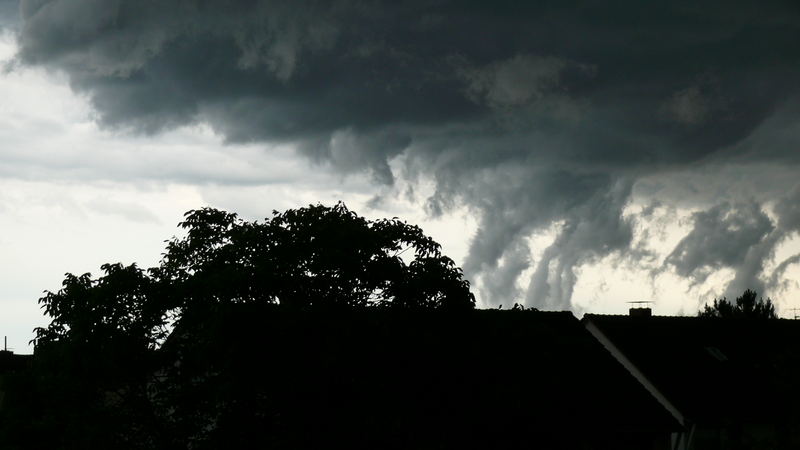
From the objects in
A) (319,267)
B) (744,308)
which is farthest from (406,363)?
(744,308)

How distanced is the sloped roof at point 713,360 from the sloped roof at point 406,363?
50.0ft

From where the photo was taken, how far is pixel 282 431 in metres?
22.1

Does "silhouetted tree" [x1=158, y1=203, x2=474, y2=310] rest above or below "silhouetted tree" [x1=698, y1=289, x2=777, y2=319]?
below

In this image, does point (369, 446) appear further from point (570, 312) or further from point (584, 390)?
point (570, 312)

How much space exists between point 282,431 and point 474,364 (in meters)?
5.17

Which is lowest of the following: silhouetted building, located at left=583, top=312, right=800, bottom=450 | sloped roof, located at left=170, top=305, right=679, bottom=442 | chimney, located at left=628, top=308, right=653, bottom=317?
sloped roof, located at left=170, top=305, right=679, bottom=442

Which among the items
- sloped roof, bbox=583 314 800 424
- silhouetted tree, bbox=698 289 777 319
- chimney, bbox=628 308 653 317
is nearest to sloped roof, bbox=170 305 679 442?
sloped roof, bbox=583 314 800 424

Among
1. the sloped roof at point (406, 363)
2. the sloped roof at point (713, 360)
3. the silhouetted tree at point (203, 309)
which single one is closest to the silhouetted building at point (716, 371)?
the sloped roof at point (713, 360)

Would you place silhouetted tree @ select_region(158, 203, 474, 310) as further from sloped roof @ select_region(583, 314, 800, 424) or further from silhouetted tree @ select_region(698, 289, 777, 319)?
silhouetted tree @ select_region(698, 289, 777, 319)

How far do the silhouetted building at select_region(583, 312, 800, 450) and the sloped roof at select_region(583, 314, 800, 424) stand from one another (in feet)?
0.14

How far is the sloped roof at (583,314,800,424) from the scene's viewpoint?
41656mm

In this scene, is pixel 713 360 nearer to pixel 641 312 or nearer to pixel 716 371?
pixel 716 371

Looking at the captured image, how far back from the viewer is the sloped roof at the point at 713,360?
137ft

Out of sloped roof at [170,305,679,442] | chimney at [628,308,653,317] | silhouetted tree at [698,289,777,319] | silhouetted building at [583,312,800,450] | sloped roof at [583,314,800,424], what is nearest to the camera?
sloped roof at [170,305,679,442]
